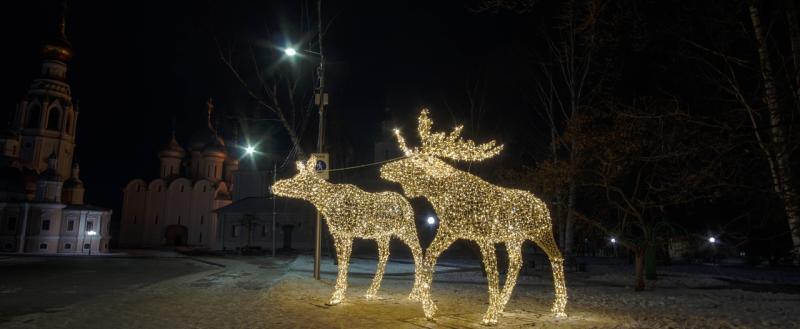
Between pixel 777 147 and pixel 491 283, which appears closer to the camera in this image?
pixel 777 147

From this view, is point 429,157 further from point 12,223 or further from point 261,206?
point 12,223

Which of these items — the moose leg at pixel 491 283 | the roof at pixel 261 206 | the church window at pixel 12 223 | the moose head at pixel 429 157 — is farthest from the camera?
the roof at pixel 261 206

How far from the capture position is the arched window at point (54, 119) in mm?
59250

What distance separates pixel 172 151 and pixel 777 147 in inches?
2463

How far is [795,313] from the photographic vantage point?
33.6 ft

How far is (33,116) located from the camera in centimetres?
5816

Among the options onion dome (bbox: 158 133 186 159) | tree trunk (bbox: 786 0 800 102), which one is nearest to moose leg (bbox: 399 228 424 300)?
tree trunk (bbox: 786 0 800 102)

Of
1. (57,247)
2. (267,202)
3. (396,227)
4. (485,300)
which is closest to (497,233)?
(396,227)

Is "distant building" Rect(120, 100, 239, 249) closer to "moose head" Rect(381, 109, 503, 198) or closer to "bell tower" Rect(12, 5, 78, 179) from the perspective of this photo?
"bell tower" Rect(12, 5, 78, 179)

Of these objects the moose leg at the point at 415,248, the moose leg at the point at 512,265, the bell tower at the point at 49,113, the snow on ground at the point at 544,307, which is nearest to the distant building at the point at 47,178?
the bell tower at the point at 49,113

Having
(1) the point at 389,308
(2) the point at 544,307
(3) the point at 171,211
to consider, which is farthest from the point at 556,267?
(3) the point at 171,211

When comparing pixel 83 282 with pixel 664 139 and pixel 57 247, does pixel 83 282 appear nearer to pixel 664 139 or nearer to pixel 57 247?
pixel 664 139

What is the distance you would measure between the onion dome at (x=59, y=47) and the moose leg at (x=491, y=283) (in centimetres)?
6599

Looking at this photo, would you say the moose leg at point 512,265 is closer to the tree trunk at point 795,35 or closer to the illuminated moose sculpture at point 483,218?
the illuminated moose sculpture at point 483,218
